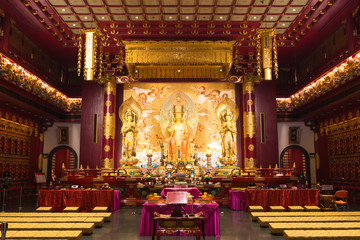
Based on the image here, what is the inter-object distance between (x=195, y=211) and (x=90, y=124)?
799 centimetres

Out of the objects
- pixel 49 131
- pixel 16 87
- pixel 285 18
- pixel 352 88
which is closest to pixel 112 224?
pixel 16 87

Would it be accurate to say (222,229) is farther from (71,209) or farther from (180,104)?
(180,104)

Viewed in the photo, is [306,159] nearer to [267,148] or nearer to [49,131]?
[267,148]

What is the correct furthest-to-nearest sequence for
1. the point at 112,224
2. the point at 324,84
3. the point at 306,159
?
1. the point at 306,159
2. the point at 324,84
3. the point at 112,224

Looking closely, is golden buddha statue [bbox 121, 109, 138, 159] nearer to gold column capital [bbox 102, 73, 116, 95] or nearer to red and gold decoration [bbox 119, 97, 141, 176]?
red and gold decoration [bbox 119, 97, 141, 176]

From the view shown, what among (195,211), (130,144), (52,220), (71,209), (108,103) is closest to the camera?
(195,211)

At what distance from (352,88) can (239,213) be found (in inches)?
179

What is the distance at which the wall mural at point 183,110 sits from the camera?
1173cm

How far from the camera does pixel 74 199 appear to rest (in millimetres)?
6801

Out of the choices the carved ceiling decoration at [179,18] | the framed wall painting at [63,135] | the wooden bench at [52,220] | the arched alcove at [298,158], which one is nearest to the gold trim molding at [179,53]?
the carved ceiling decoration at [179,18]

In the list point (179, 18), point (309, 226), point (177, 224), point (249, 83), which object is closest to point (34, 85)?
point (179, 18)

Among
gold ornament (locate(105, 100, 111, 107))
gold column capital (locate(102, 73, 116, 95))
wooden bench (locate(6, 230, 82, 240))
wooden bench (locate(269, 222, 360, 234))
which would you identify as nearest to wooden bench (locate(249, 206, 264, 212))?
wooden bench (locate(269, 222, 360, 234))

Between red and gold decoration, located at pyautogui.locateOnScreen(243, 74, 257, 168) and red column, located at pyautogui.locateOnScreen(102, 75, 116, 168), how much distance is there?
4.63 meters

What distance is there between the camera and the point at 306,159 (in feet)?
42.9
